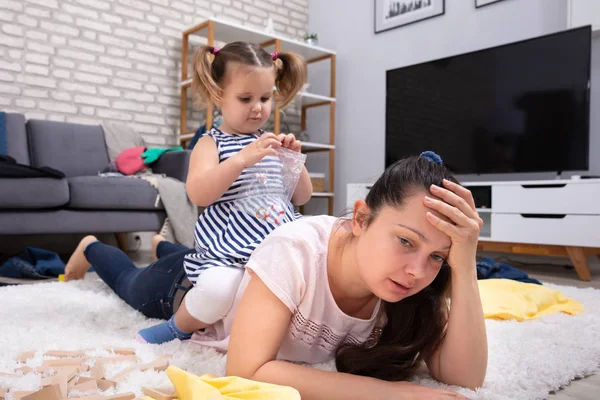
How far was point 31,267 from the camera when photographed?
2414 mm

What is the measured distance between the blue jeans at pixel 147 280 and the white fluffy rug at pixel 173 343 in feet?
0.15

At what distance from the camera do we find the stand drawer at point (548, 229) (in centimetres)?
264

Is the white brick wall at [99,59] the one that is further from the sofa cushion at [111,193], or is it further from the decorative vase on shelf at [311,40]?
the sofa cushion at [111,193]

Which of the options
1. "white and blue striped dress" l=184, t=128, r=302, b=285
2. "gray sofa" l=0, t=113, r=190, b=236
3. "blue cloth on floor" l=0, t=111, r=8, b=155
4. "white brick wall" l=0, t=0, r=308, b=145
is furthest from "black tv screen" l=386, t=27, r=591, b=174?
"blue cloth on floor" l=0, t=111, r=8, b=155

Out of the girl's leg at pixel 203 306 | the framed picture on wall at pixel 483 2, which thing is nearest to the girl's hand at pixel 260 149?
the girl's leg at pixel 203 306

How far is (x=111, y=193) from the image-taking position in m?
2.94

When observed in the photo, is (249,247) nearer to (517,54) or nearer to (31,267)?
(31,267)

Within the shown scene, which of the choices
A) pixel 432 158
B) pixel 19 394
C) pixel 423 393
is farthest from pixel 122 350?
pixel 432 158

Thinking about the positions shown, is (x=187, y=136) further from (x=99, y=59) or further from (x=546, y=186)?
(x=546, y=186)

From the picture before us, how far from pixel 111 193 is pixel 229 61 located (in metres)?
1.84

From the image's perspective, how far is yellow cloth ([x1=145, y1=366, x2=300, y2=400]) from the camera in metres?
0.75

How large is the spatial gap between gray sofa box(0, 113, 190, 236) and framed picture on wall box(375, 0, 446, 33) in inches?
88.0

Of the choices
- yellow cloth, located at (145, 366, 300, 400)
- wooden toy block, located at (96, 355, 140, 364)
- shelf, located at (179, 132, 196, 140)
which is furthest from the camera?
shelf, located at (179, 132, 196, 140)

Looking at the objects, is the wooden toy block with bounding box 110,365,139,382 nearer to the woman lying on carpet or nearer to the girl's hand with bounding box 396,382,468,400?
the woman lying on carpet
